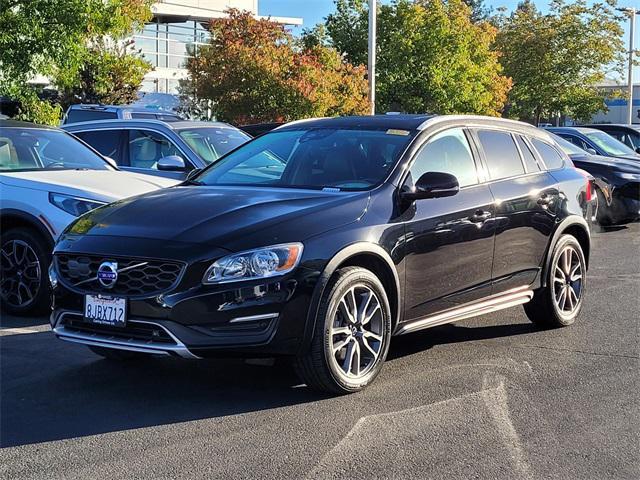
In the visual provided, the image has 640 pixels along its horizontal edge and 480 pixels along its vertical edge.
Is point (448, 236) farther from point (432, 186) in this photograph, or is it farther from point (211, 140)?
point (211, 140)

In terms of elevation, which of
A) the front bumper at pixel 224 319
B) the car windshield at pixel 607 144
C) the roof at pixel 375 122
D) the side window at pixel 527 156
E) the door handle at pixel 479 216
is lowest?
the front bumper at pixel 224 319

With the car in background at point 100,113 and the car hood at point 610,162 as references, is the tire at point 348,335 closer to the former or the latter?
the car hood at point 610,162

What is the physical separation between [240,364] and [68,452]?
176 centimetres

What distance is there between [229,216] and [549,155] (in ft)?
11.5

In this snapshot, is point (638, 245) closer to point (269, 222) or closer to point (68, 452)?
point (269, 222)

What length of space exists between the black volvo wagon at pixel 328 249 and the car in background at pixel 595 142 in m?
8.53

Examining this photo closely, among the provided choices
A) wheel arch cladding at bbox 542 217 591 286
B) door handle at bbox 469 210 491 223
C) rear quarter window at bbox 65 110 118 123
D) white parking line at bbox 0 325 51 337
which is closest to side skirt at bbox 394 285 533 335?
wheel arch cladding at bbox 542 217 591 286

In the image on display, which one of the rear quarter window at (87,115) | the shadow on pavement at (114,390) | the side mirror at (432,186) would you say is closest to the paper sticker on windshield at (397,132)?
the side mirror at (432,186)

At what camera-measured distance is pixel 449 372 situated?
5.44 m

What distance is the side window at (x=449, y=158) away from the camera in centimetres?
569

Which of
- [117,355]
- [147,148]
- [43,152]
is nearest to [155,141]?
[147,148]

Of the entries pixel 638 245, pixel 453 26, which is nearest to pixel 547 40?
A: pixel 453 26

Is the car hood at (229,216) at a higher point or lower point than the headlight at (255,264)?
higher

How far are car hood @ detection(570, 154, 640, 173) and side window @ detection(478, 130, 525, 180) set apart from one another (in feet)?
24.5
